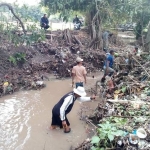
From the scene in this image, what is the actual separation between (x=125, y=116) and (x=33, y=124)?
2.82 meters

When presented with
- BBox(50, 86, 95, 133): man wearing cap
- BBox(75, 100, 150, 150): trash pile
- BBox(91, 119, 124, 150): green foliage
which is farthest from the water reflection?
BBox(91, 119, 124, 150): green foliage

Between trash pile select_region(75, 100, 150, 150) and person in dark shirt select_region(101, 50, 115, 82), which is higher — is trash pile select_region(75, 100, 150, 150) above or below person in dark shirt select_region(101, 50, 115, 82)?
below

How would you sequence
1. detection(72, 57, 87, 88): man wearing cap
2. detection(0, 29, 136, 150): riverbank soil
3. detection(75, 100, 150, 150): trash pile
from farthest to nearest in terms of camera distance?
1. detection(72, 57, 87, 88): man wearing cap
2. detection(0, 29, 136, 150): riverbank soil
3. detection(75, 100, 150, 150): trash pile

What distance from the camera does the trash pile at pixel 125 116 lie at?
4031mm

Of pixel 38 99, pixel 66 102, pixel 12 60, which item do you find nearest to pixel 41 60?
pixel 12 60

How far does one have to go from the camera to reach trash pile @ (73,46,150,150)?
4.03 metres

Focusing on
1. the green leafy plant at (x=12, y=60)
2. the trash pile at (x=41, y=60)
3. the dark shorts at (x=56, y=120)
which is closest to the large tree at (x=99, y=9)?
the trash pile at (x=41, y=60)

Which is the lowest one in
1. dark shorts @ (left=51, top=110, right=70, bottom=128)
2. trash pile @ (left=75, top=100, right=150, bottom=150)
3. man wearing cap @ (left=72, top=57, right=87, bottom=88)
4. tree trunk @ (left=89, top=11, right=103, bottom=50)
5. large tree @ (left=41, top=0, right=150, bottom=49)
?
dark shorts @ (left=51, top=110, right=70, bottom=128)

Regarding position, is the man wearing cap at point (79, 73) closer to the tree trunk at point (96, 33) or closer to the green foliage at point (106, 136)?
the green foliage at point (106, 136)

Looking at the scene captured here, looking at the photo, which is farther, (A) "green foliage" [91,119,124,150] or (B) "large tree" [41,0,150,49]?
(B) "large tree" [41,0,150,49]

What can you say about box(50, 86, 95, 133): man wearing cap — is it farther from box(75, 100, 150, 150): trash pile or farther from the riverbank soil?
box(75, 100, 150, 150): trash pile

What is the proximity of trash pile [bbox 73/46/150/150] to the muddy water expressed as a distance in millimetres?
739

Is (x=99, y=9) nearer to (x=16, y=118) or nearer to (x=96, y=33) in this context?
(x=96, y=33)

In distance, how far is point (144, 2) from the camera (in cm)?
1686
